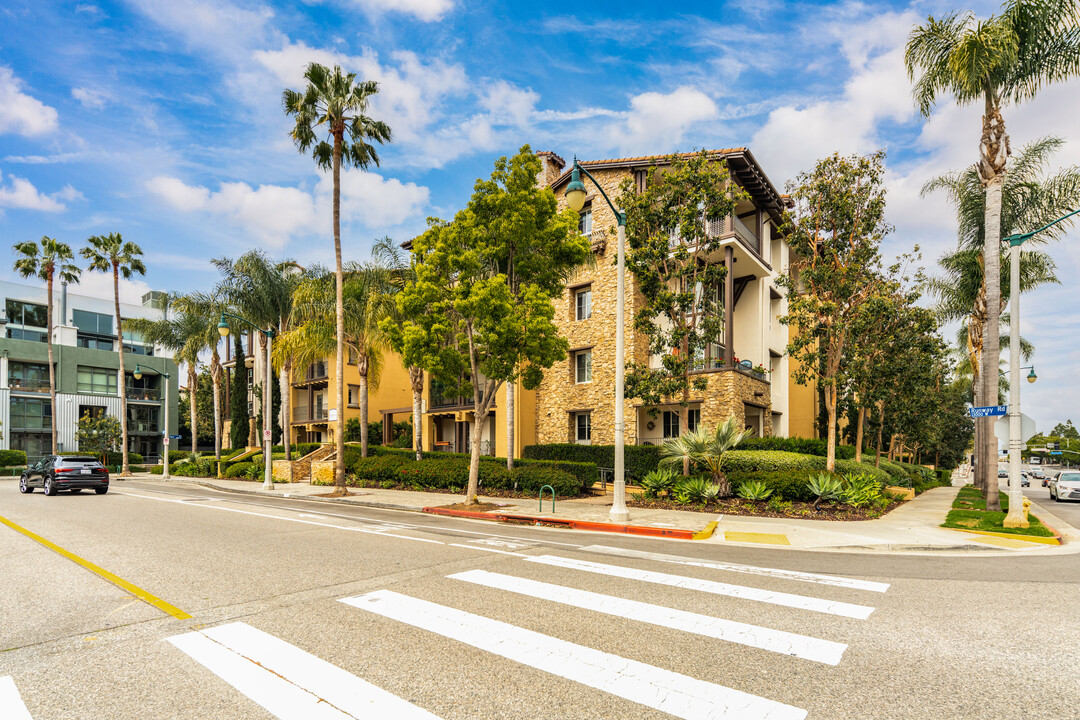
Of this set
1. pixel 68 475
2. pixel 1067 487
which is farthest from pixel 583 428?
pixel 1067 487

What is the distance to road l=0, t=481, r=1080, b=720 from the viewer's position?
13.5 ft

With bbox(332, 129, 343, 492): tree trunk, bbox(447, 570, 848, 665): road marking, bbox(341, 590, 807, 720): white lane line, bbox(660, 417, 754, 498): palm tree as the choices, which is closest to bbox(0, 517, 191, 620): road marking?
bbox(341, 590, 807, 720): white lane line

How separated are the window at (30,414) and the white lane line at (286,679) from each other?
6335cm

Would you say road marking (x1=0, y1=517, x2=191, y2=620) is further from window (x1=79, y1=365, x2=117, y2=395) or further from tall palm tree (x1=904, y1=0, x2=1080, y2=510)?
window (x1=79, y1=365, x2=117, y2=395)

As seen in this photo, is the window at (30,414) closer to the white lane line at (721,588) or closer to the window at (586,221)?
the window at (586,221)

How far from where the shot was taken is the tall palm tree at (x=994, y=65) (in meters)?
15.6

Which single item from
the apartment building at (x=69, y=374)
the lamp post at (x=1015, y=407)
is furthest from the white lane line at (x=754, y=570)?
the apartment building at (x=69, y=374)

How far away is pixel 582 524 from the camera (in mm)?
14078

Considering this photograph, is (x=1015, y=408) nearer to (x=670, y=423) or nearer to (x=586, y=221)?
(x=670, y=423)

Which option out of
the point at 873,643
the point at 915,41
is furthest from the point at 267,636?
the point at 915,41

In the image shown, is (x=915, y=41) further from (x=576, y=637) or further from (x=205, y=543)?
(x=205, y=543)

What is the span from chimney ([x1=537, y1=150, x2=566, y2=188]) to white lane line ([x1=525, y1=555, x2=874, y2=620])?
23744mm

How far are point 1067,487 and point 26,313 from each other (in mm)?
83504

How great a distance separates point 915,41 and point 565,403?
715 inches
